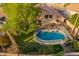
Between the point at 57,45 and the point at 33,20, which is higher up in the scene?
the point at 33,20

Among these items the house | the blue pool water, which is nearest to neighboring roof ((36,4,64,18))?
the house

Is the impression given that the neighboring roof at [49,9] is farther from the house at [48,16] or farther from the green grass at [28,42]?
the green grass at [28,42]

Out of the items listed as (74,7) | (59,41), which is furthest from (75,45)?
(74,7)

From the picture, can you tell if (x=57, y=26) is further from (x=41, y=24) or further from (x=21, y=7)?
(x=21, y=7)

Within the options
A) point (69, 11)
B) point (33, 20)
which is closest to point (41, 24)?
point (33, 20)

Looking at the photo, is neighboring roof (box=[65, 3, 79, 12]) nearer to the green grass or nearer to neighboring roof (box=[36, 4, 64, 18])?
neighboring roof (box=[36, 4, 64, 18])

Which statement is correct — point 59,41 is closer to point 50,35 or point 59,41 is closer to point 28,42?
point 50,35
